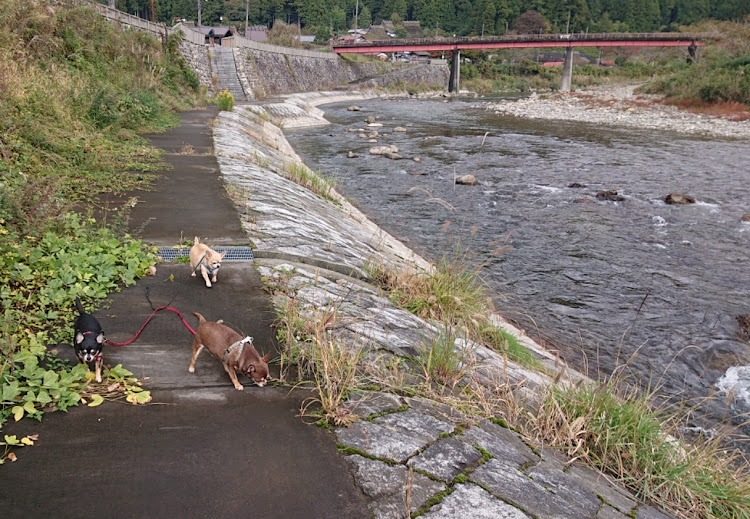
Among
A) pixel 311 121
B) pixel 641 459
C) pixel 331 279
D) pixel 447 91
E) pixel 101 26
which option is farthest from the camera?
pixel 447 91

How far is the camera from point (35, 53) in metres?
14.4

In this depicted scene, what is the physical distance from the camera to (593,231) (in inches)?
509

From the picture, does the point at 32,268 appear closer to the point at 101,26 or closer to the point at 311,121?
the point at 101,26

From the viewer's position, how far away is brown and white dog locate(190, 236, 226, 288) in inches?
196

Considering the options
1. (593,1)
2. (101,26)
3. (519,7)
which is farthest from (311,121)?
(593,1)

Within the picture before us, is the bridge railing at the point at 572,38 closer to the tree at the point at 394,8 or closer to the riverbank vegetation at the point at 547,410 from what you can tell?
the riverbank vegetation at the point at 547,410

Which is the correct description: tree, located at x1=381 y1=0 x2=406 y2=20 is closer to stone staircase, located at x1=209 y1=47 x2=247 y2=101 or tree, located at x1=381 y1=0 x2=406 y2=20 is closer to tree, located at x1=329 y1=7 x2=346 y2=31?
tree, located at x1=329 y1=7 x2=346 y2=31

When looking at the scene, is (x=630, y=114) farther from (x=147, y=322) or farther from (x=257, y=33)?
(x=257, y=33)

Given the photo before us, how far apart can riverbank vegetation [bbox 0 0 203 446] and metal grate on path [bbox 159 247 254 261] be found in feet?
0.70

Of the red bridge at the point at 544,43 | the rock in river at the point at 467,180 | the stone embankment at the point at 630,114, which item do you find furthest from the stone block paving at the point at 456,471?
the red bridge at the point at 544,43

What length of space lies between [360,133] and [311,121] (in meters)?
5.87

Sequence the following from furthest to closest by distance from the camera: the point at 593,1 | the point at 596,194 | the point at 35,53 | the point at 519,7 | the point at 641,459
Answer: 1. the point at 593,1
2. the point at 519,7
3. the point at 596,194
4. the point at 35,53
5. the point at 641,459

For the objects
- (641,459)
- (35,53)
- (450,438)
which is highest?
(35,53)

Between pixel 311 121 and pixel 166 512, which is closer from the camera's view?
pixel 166 512
